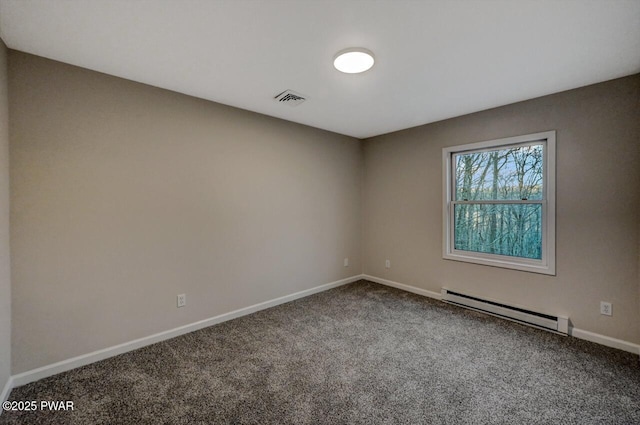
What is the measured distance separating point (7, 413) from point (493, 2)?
3778mm

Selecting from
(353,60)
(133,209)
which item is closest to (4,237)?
(133,209)

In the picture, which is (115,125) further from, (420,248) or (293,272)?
(420,248)

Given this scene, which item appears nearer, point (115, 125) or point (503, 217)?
point (115, 125)

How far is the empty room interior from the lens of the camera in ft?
5.78

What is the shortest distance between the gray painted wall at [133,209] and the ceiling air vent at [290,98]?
548mm

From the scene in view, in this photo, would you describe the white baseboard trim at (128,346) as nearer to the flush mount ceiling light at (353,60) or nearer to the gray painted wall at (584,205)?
the gray painted wall at (584,205)

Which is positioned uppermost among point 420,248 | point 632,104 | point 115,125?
point 632,104

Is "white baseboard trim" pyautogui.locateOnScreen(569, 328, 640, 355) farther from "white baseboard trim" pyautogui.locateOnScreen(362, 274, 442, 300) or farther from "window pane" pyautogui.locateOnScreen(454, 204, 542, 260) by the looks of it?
"white baseboard trim" pyautogui.locateOnScreen(362, 274, 442, 300)

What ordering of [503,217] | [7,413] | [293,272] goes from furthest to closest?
[293,272]
[503,217]
[7,413]

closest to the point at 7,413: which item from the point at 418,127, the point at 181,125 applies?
the point at 181,125

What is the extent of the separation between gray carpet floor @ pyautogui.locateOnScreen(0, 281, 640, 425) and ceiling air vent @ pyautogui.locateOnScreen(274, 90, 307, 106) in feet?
7.78

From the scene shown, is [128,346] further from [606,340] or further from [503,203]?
[606,340]

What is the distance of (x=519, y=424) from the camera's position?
5.41 ft

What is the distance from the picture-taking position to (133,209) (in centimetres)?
248
